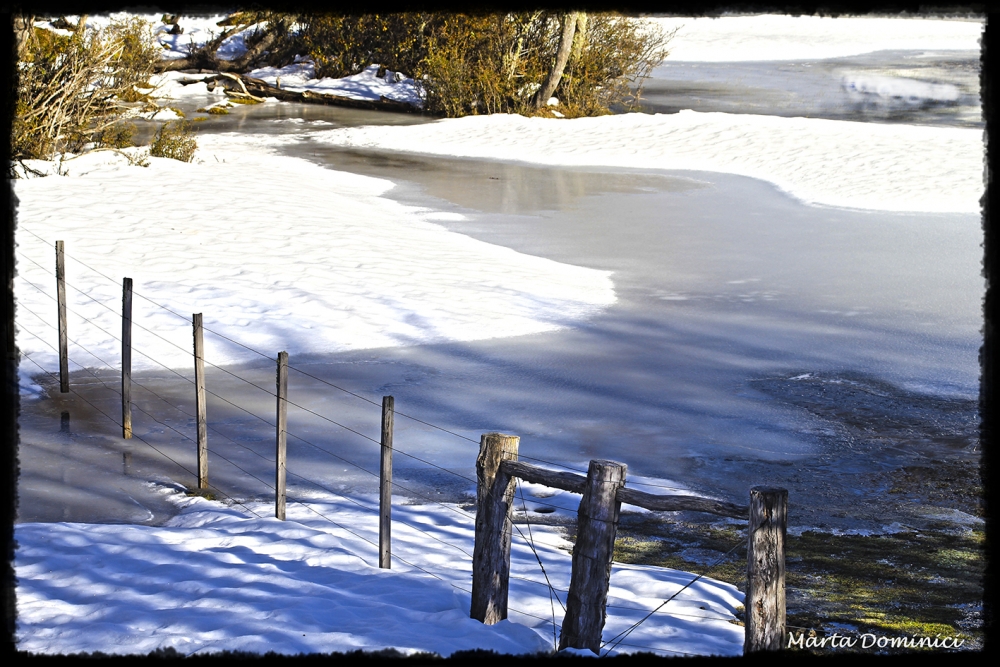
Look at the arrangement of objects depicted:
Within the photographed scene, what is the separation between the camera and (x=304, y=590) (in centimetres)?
568

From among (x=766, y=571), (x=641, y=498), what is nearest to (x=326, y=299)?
(x=641, y=498)

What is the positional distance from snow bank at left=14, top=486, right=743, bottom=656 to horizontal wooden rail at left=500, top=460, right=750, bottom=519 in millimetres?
776

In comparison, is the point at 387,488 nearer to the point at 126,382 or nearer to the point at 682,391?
the point at 126,382

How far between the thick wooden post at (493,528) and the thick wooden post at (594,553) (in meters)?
0.50

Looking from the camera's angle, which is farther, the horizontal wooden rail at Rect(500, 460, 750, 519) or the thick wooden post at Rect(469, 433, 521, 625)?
the thick wooden post at Rect(469, 433, 521, 625)

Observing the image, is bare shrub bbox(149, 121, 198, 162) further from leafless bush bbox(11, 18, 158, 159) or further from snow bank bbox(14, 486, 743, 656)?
snow bank bbox(14, 486, 743, 656)

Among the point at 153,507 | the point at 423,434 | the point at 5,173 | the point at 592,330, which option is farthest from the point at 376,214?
the point at 5,173

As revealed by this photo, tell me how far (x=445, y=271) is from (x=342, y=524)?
25.0 feet

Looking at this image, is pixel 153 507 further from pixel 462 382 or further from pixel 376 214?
pixel 376 214

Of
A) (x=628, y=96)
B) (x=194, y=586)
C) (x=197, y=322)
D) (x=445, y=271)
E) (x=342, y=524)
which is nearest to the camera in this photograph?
(x=194, y=586)

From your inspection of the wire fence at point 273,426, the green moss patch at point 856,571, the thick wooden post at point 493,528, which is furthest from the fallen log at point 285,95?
the thick wooden post at point 493,528

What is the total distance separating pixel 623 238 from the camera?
17328 millimetres

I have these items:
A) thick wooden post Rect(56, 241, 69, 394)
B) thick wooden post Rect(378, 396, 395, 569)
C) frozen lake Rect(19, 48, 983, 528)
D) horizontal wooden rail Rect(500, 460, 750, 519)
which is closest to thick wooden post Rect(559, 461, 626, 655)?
horizontal wooden rail Rect(500, 460, 750, 519)

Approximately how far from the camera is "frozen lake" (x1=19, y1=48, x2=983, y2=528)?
323 inches
